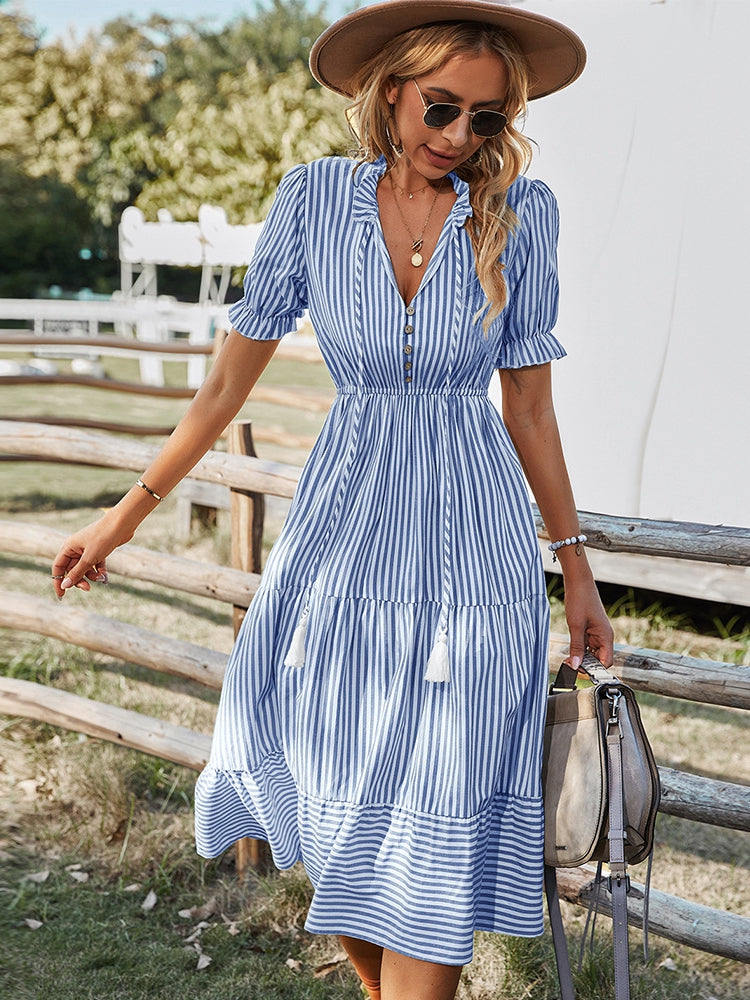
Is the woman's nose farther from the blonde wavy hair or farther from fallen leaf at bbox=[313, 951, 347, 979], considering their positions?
fallen leaf at bbox=[313, 951, 347, 979]

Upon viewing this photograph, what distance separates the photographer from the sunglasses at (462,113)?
6.13 ft

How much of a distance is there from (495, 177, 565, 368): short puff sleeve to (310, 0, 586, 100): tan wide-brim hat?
0.24 m

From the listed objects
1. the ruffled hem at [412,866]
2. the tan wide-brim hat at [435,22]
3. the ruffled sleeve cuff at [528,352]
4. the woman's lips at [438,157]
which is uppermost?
the tan wide-brim hat at [435,22]

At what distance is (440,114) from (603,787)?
4.01ft

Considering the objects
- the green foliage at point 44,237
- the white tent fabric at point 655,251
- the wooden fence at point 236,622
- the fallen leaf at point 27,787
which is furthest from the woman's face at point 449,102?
the green foliage at point 44,237

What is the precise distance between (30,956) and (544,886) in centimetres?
175

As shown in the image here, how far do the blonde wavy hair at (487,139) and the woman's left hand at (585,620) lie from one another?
57 centimetres

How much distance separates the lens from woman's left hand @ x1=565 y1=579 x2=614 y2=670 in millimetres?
2133

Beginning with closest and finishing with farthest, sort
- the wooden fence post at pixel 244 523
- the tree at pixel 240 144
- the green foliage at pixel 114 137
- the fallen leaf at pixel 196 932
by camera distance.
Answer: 1. the fallen leaf at pixel 196 932
2. the wooden fence post at pixel 244 523
3. the tree at pixel 240 144
4. the green foliage at pixel 114 137

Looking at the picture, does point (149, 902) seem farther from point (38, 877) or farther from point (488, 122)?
point (488, 122)

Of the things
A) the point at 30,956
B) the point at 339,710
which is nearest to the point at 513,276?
the point at 339,710

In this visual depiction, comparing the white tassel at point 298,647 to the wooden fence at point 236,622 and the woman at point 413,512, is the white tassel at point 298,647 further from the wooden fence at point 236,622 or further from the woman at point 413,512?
the wooden fence at point 236,622

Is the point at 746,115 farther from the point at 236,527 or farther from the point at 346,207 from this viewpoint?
the point at 346,207

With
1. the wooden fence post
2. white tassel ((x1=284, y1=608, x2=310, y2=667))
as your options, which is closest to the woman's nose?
white tassel ((x1=284, y1=608, x2=310, y2=667))
